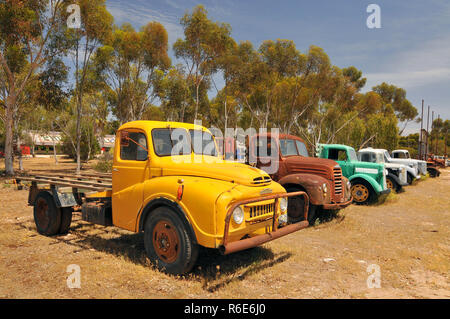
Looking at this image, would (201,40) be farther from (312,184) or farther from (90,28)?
(312,184)

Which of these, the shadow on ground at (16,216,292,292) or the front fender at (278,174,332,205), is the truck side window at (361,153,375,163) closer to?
the front fender at (278,174,332,205)

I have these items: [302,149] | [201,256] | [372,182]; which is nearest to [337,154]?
[372,182]

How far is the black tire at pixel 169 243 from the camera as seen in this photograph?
4242 mm

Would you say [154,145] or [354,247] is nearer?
[154,145]

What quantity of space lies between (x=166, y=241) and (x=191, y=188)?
3.12 feet

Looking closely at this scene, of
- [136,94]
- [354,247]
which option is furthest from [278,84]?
[354,247]

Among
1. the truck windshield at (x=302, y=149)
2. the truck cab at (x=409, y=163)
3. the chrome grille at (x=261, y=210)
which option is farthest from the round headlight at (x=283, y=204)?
the truck cab at (x=409, y=163)

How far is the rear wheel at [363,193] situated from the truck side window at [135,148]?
8.65 m

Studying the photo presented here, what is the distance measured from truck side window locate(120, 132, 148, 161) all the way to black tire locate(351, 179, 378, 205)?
864 centimetres

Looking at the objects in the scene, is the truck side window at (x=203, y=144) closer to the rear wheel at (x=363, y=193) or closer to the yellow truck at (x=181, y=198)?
the yellow truck at (x=181, y=198)

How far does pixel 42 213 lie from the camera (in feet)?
22.4
